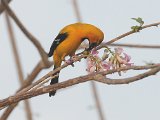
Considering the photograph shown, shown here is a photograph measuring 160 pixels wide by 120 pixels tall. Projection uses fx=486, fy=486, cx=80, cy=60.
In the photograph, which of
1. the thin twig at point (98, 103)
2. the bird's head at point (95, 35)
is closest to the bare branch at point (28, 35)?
the bird's head at point (95, 35)

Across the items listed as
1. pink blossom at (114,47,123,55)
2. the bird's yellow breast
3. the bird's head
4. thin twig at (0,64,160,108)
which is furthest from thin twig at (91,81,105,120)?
thin twig at (0,64,160,108)

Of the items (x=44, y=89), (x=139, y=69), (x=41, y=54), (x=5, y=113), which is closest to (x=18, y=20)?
(x=41, y=54)

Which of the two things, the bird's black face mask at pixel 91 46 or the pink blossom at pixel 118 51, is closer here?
the pink blossom at pixel 118 51

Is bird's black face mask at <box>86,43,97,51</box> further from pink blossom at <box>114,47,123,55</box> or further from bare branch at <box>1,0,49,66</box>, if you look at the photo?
bare branch at <box>1,0,49,66</box>

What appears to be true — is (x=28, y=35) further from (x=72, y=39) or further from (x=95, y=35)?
(x=95, y=35)

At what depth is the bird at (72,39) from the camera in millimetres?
2135

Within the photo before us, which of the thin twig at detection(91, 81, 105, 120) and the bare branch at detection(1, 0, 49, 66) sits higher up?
the bare branch at detection(1, 0, 49, 66)

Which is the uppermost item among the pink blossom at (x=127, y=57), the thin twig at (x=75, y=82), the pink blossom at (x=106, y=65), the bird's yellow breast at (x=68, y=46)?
the thin twig at (x=75, y=82)

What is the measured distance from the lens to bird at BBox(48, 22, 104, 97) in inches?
84.0

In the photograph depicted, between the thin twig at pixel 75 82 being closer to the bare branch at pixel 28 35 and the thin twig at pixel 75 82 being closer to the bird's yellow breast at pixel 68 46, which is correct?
the bird's yellow breast at pixel 68 46

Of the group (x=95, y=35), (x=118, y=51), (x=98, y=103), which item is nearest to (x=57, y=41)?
(x=95, y=35)

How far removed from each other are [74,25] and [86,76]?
2.71 ft

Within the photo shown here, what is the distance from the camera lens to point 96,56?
73.3 inches

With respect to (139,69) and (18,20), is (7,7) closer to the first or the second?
(18,20)
